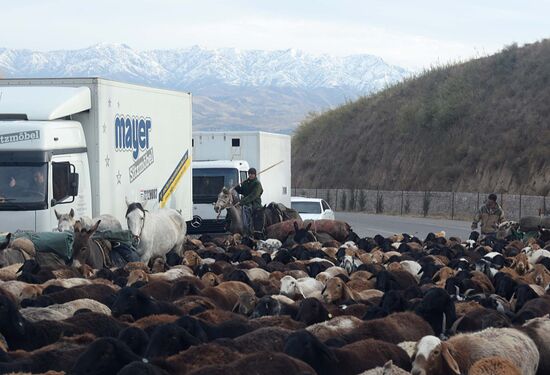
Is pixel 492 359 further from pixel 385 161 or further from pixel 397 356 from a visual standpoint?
pixel 385 161

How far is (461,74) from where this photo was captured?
67.6 m

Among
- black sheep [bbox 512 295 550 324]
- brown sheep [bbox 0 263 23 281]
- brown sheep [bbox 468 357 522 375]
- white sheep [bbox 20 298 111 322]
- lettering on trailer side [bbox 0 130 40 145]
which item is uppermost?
lettering on trailer side [bbox 0 130 40 145]

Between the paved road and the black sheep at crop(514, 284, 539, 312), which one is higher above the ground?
the black sheep at crop(514, 284, 539, 312)

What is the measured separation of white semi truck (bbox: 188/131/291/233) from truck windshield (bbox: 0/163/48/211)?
9.62 m

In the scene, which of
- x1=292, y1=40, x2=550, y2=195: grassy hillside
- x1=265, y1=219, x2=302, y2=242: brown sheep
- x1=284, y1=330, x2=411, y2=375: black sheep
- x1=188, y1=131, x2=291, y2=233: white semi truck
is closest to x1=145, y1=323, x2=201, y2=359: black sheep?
x1=284, y1=330, x2=411, y2=375: black sheep

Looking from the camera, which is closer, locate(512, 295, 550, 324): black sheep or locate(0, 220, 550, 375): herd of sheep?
locate(0, 220, 550, 375): herd of sheep

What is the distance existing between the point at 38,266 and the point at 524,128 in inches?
1784

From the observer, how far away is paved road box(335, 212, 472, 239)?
124ft

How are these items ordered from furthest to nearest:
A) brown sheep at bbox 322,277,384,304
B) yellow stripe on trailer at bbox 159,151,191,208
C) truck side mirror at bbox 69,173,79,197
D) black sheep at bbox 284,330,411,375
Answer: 1. yellow stripe on trailer at bbox 159,151,191,208
2. truck side mirror at bbox 69,173,79,197
3. brown sheep at bbox 322,277,384,304
4. black sheep at bbox 284,330,411,375

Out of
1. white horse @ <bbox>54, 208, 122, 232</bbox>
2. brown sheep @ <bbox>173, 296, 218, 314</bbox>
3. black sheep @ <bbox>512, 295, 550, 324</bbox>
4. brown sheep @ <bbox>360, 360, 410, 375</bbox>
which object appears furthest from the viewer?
white horse @ <bbox>54, 208, 122, 232</bbox>

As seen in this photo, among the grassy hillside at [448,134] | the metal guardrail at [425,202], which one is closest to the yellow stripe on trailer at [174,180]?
the metal guardrail at [425,202]

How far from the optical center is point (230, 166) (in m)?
28.7

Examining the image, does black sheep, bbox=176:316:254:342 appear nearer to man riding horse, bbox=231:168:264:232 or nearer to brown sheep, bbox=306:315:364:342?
brown sheep, bbox=306:315:364:342

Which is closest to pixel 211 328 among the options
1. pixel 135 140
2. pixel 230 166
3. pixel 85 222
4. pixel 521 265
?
pixel 85 222
